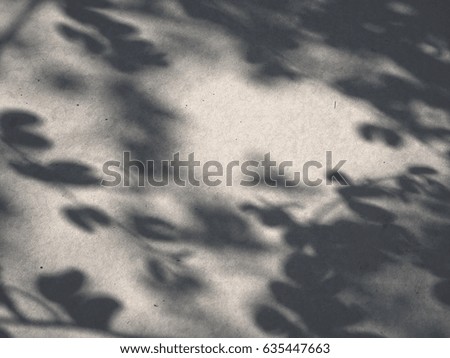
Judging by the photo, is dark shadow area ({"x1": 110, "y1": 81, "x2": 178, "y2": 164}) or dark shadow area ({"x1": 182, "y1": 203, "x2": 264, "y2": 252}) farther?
dark shadow area ({"x1": 110, "y1": 81, "x2": 178, "y2": 164})

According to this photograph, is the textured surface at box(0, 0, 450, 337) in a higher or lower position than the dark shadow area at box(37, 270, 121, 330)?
higher

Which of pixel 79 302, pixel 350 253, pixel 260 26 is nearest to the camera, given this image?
pixel 79 302

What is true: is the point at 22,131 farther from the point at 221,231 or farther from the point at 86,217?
the point at 221,231

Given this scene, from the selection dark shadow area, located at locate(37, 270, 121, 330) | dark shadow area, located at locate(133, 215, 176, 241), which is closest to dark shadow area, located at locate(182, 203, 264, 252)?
dark shadow area, located at locate(133, 215, 176, 241)

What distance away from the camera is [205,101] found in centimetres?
421

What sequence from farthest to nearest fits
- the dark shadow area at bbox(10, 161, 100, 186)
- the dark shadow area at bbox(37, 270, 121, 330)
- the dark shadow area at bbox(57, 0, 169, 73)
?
the dark shadow area at bbox(57, 0, 169, 73), the dark shadow area at bbox(10, 161, 100, 186), the dark shadow area at bbox(37, 270, 121, 330)

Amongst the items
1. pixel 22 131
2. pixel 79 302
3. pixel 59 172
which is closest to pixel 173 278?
pixel 79 302

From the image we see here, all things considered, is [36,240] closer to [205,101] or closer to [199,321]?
[199,321]

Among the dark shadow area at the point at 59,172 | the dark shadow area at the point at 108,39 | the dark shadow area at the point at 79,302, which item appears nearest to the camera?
the dark shadow area at the point at 79,302

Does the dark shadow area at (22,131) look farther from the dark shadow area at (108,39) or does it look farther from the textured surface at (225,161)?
the dark shadow area at (108,39)

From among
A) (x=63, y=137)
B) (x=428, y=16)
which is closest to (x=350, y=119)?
(x=428, y=16)

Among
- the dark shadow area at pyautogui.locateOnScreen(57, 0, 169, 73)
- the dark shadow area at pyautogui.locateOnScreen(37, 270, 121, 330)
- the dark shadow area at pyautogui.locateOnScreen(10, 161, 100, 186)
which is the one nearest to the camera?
the dark shadow area at pyautogui.locateOnScreen(37, 270, 121, 330)

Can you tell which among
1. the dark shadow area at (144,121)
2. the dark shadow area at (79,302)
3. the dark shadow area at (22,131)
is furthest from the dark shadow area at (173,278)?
the dark shadow area at (22,131)

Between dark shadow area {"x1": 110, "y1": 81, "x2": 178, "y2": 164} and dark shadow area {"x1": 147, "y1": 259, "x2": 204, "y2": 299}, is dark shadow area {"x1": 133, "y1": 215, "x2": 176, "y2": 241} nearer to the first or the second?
dark shadow area {"x1": 147, "y1": 259, "x2": 204, "y2": 299}
